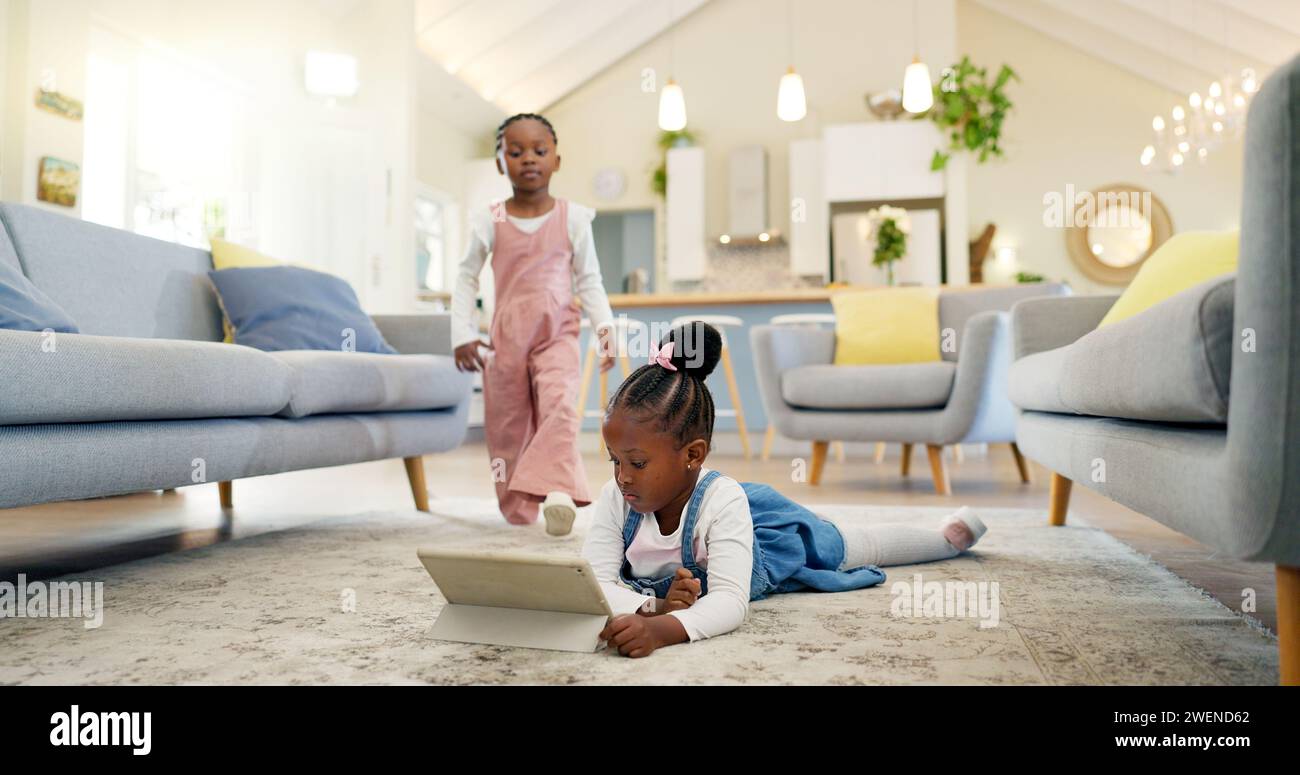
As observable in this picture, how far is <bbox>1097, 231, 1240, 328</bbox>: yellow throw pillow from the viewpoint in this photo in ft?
5.66

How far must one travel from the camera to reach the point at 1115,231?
8125 mm

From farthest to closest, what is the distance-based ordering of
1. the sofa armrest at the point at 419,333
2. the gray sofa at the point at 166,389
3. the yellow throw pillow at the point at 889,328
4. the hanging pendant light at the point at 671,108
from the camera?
the hanging pendant light at the point at 671,108 < the yellow throw pillow at the point at 889,328 < the sofa armrest at the point at 419,333 < the gray sofa at the point at 166,389

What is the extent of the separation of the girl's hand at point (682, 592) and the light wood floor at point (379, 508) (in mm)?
798

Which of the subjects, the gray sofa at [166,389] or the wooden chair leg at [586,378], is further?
the wooden chair leg at [586,378]

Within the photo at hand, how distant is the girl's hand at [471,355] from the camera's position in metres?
2.33

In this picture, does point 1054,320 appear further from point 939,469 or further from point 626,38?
point 626,38

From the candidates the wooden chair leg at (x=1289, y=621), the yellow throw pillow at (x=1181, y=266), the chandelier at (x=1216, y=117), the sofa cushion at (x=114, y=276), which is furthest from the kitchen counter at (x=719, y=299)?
the wooden chair leg at (x=1289, y=621)

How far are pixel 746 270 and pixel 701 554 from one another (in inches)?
275

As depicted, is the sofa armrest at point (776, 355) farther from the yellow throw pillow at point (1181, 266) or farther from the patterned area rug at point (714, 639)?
the patterned area rug at point (714, 639)

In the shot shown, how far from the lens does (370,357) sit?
2.31 m

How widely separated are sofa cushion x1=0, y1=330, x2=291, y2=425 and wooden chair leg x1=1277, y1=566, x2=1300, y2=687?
1618 millimetres

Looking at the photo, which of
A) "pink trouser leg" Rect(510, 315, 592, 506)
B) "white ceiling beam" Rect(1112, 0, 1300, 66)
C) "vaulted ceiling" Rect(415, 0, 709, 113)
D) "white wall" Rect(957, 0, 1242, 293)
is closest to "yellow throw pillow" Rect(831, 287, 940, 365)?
"pink trouser leg" Rect(510, 315, 592, 506)
